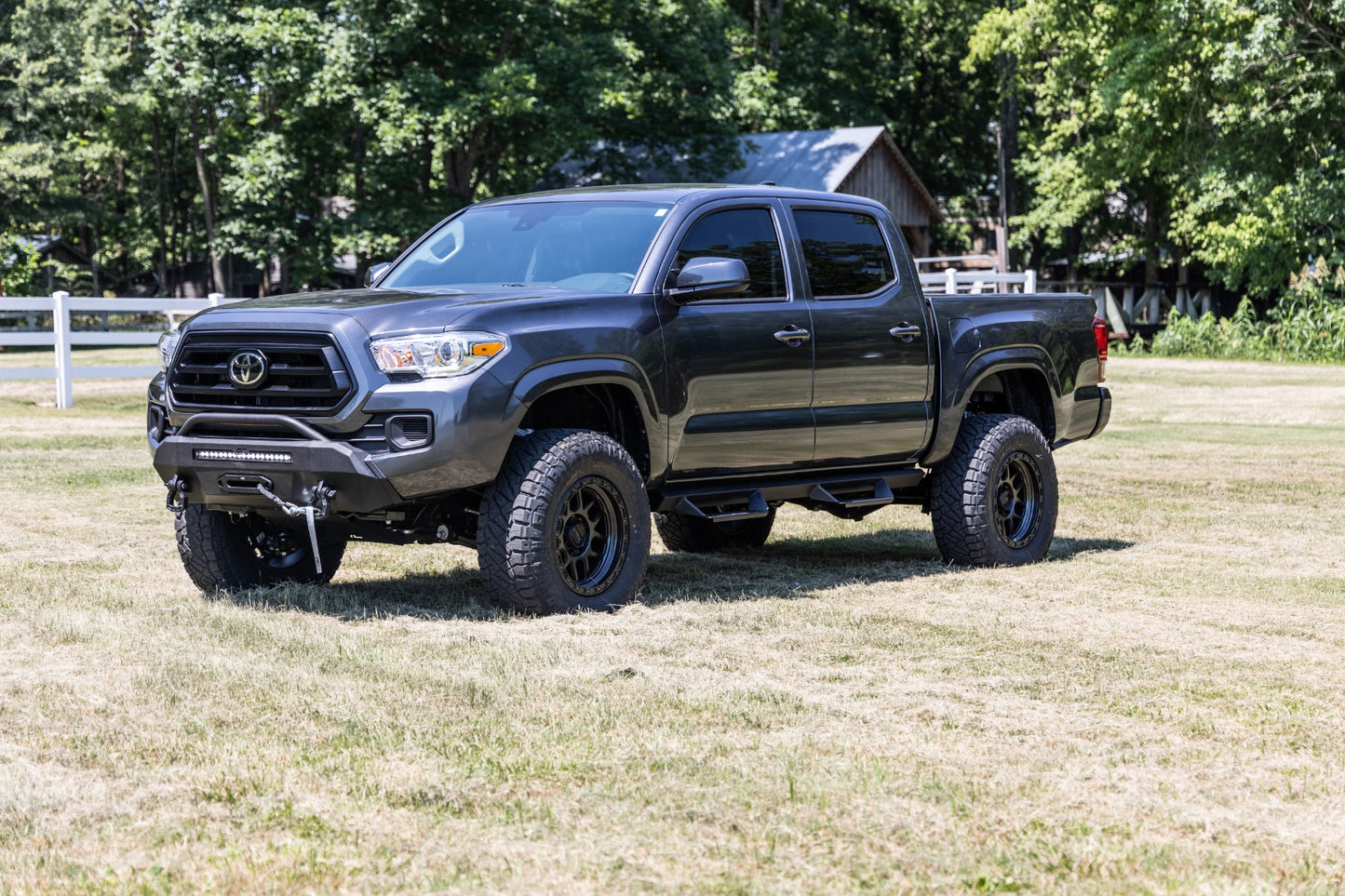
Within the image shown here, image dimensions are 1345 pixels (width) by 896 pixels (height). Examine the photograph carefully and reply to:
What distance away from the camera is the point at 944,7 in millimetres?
54562

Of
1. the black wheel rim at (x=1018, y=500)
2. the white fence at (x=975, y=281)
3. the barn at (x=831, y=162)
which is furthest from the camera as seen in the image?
the barn at (x=831, y=162)

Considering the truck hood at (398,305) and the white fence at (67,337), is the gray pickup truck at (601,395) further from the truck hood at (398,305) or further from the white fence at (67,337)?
the white fence at (67,337)

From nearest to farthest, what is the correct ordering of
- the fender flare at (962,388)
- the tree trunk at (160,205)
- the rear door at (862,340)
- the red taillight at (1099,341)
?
the rear door at (862,340) < the fender flare at (962,388) < the red taillight at (1099,341) < the tree trunk at (160,205)

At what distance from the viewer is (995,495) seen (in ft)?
31.0

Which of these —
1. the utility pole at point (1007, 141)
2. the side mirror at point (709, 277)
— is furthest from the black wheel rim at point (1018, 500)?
the utility pole at point (1007, 141)

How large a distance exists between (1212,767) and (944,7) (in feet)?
171

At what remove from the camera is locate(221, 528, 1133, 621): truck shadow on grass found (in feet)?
25.5

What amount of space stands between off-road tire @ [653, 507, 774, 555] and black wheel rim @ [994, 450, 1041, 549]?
138 centimetres

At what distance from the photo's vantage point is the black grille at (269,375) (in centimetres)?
702

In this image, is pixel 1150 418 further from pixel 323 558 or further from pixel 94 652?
pixel 94 652

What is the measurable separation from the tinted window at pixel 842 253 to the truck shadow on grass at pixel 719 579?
151 cm

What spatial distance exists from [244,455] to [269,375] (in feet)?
1.14

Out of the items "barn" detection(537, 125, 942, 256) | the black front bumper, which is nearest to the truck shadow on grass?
the black front bumper

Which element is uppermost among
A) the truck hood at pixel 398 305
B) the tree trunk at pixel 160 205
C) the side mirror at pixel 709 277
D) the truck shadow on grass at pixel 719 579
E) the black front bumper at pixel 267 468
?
the tree trunk at pixel 160 205
